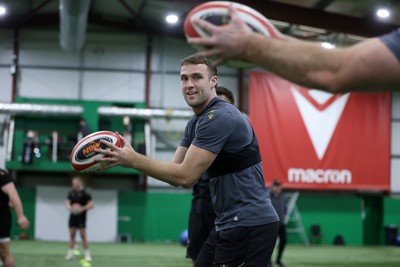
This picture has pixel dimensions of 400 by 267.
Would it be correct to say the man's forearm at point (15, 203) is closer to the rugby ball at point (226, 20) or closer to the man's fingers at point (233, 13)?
the rugby ball at point (226, 20)

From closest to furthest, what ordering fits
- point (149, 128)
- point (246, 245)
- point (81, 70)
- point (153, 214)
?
point (246, 245), point (153, 214), point (149, 128), point (81, 70)

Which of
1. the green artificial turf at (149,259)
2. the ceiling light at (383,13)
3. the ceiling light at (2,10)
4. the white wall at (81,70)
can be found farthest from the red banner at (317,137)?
the ceiling light at (2,10)

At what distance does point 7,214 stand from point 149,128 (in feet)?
52.1

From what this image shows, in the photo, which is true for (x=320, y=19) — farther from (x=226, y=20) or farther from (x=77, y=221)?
(x=226, y=20)

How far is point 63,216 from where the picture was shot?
2320cm

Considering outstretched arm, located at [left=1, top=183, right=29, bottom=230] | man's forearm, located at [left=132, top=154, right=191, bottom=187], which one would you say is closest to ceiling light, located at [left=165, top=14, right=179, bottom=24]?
outstretched arm, located at [left=1, top=183, right=29, bottom=230]

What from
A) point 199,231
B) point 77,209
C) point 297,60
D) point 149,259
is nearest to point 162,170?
point 297,60

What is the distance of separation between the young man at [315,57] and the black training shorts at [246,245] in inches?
83.2

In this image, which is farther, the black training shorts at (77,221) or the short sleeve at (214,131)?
the black training shorts at (77,221)

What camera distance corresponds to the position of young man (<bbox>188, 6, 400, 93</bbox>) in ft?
9.05

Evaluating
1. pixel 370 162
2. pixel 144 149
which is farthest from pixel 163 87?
pixel 370 162

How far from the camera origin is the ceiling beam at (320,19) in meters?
16.6

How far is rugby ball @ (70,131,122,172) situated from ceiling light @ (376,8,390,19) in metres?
15.3

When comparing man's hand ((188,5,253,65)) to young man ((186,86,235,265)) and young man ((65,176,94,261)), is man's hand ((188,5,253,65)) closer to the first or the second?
young man ((186,86,235,265))
